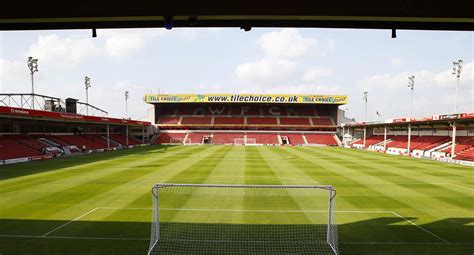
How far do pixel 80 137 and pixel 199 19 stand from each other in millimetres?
50111

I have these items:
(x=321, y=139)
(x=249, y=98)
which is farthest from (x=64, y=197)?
(x=321, y=139)

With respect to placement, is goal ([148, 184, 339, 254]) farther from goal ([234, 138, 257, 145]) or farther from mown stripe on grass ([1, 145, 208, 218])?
goal ([234, 138, 257, 145])

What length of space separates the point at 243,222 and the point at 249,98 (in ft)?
202

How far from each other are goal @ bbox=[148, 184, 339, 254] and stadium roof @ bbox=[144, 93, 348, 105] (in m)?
56.4

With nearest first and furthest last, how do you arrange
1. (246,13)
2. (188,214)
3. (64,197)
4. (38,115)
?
1. (246,13)
2. (188,214)
3. (64,197)
4. (38,115)

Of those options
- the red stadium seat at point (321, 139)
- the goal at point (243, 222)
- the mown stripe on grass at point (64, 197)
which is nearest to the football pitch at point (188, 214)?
the mown stripe on grass at point (64, 197)

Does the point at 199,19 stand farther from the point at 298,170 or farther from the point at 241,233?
the point at 298,170

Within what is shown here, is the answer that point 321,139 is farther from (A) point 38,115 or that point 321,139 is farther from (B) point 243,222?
(B) point 243,222

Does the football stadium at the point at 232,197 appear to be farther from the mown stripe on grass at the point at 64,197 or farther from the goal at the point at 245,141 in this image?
the goal at the point at 245,141

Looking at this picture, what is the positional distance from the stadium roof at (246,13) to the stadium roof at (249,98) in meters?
65.5

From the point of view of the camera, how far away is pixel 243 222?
35.5ft

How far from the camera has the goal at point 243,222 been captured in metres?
8.74

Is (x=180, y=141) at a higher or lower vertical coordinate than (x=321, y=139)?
lower

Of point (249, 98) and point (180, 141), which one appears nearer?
point (180, 141)
